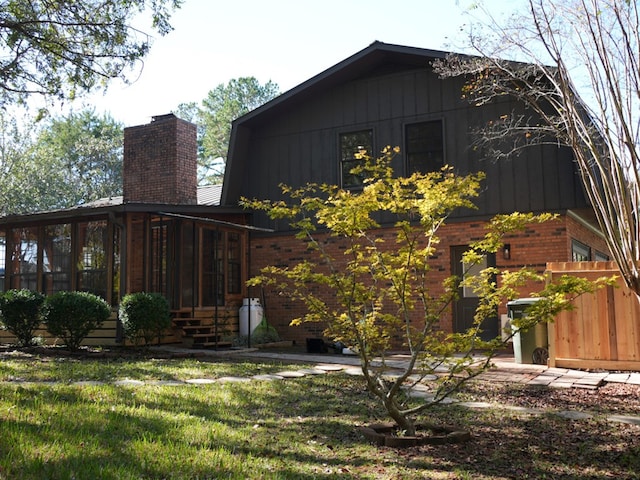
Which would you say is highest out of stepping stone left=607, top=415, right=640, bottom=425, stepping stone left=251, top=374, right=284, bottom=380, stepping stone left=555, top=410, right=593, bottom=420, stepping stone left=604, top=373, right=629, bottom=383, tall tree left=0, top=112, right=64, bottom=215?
tall tree left=0, top=112, right=64, bottom=215

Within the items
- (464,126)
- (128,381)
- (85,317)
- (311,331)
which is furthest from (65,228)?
(464,126)

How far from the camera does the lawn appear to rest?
12.0ft

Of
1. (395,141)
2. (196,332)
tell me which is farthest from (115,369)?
(395,141)

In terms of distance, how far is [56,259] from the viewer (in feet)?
46.7

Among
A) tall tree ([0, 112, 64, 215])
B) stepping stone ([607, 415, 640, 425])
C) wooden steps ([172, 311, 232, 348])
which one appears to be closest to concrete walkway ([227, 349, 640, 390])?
stepping stone ([607, 415, 640, 425])

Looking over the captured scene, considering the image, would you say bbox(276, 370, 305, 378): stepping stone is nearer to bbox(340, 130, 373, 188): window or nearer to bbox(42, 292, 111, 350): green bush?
bbox(42, 292, 111, 350): green bush

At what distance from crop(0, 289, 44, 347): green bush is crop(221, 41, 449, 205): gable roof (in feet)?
14.9

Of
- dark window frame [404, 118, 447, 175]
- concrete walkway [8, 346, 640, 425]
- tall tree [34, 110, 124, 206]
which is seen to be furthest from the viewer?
tall tree [34, 110, 124, 206]

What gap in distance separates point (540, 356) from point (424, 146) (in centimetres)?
521

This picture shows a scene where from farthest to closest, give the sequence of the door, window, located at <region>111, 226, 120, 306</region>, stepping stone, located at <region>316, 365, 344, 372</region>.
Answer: window, located at <region>111, 226, 120, 306</region>
the door
stepping stone, located at <region>316, 365, 344, 372</region>

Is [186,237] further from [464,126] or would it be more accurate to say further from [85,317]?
[464,126]

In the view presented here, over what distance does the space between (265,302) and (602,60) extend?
9039 millimetres

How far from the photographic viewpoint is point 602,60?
291 inches

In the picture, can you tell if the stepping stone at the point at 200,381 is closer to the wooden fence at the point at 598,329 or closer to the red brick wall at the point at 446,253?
the wooden fence at the point at 598,329
